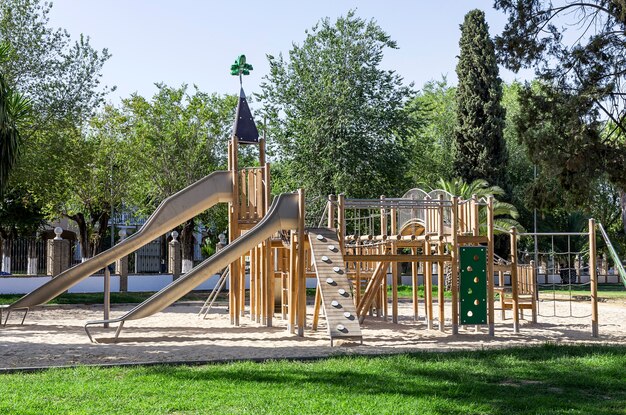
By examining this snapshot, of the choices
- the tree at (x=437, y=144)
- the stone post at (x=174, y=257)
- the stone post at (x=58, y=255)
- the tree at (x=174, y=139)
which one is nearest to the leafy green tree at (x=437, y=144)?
the tree at (x=437, y=144)

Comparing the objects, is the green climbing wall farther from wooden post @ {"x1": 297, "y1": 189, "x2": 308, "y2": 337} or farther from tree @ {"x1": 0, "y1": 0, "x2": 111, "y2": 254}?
tree @ {"x1": 0, "y1": 0, "x2": 111, "y2": 254}

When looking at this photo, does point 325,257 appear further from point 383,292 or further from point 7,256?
point 7,256

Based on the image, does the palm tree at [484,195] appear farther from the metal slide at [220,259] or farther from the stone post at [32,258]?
the metal slide at [220,259]

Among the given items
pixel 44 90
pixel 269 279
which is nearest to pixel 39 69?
pixel 44 90

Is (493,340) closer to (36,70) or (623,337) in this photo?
(623,337)

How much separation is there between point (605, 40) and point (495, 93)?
74.2ft

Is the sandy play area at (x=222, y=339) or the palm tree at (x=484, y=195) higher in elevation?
the palm tree at (x=484, y=195)

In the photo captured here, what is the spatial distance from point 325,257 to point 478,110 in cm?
2690

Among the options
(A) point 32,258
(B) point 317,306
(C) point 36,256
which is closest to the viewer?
(B) point 317,306

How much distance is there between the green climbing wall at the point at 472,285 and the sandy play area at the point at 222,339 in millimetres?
427

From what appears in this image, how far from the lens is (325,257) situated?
14797 mm

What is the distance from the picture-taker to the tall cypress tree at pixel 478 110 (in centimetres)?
3934

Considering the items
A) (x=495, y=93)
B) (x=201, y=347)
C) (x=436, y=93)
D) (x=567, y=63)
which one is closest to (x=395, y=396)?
(x=201, y=347)

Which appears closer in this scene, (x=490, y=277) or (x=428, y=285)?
(x=490, y=277)
